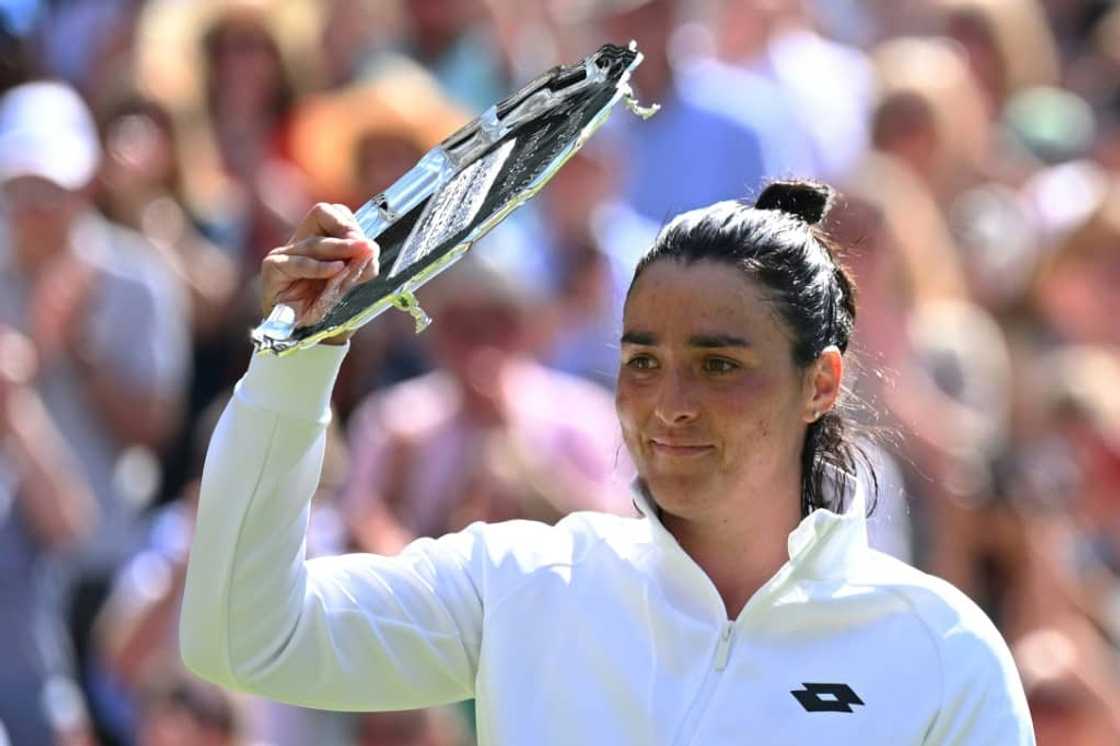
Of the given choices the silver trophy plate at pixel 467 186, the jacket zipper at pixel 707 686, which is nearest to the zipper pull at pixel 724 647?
the jacket zipper at pixel 707 686

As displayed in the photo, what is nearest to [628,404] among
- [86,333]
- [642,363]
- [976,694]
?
[642,363]

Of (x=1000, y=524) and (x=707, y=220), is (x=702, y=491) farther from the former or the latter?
(x=1000, y=524)

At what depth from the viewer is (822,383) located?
11.1ft

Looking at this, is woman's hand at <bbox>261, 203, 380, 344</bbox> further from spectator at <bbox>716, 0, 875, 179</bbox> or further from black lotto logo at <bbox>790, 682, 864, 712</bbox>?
spectator at <bbox>716, 0, 875, 179</bbox>

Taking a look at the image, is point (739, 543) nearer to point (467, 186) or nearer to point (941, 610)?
point (941, 610)

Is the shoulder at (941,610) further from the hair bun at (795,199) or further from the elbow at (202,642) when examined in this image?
the elbow at (202,642)

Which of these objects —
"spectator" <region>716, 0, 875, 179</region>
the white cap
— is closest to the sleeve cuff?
the white cap

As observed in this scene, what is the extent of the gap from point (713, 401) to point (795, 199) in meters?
0.45

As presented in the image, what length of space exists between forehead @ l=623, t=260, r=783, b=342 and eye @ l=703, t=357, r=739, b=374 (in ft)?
0.12

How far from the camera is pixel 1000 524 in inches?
272

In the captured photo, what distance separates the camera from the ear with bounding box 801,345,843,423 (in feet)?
11.0

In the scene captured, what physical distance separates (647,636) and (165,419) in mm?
3190

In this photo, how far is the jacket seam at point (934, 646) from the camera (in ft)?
10.3

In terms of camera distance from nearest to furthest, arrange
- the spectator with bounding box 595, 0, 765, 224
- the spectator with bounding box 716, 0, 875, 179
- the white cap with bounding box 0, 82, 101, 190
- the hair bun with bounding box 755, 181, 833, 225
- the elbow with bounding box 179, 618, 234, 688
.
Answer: the elbow with bounding box 179, 618, 234, 688
the hair bun with bounding box 755, 181, 833, 225
the white cap with bounding box 0, 82, 101, 190
the spectator with bounding box 595, 0, 765, 224
the spectator with bounding box 716, 0, 875, 179
